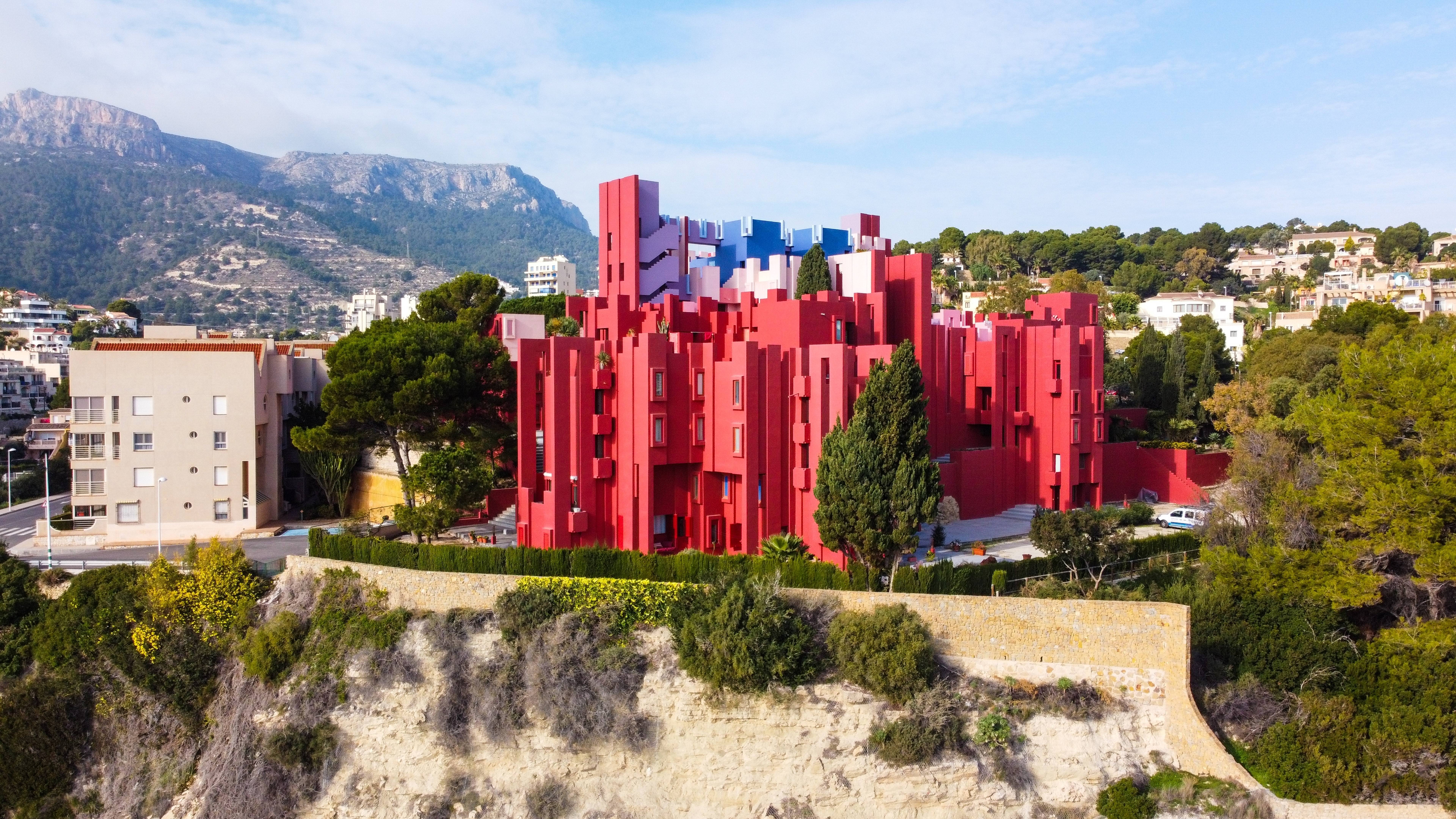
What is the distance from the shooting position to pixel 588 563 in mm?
27172

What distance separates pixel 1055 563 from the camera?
90.0 ft

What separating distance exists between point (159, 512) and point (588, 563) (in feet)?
60.9

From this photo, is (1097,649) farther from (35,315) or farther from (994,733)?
(35,315)

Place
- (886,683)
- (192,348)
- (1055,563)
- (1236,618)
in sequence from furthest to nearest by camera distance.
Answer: (192,348) → (1055,563) → (1236,618) → (886,683)

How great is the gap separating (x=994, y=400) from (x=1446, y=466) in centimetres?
1544

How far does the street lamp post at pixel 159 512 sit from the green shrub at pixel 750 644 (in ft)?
63.3

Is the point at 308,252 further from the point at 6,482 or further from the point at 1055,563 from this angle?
the point at 1055,563

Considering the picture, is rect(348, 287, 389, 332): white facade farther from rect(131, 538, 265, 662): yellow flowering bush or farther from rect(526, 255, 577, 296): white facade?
rect(131, 538, 265, 662): yellow flowering bush

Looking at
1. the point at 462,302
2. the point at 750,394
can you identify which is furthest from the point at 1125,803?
the point at 462,302

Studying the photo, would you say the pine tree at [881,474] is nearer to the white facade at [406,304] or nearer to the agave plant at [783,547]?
the agave plant at [783,547]

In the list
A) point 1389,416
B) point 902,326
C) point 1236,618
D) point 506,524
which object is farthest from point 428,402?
point 1389,416

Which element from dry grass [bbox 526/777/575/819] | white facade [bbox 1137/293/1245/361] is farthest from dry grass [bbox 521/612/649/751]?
white facade [bbox 1137/293/1245/361]

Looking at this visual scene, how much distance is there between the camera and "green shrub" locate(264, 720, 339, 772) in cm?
2627

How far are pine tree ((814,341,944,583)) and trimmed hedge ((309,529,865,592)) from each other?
3.99ft
